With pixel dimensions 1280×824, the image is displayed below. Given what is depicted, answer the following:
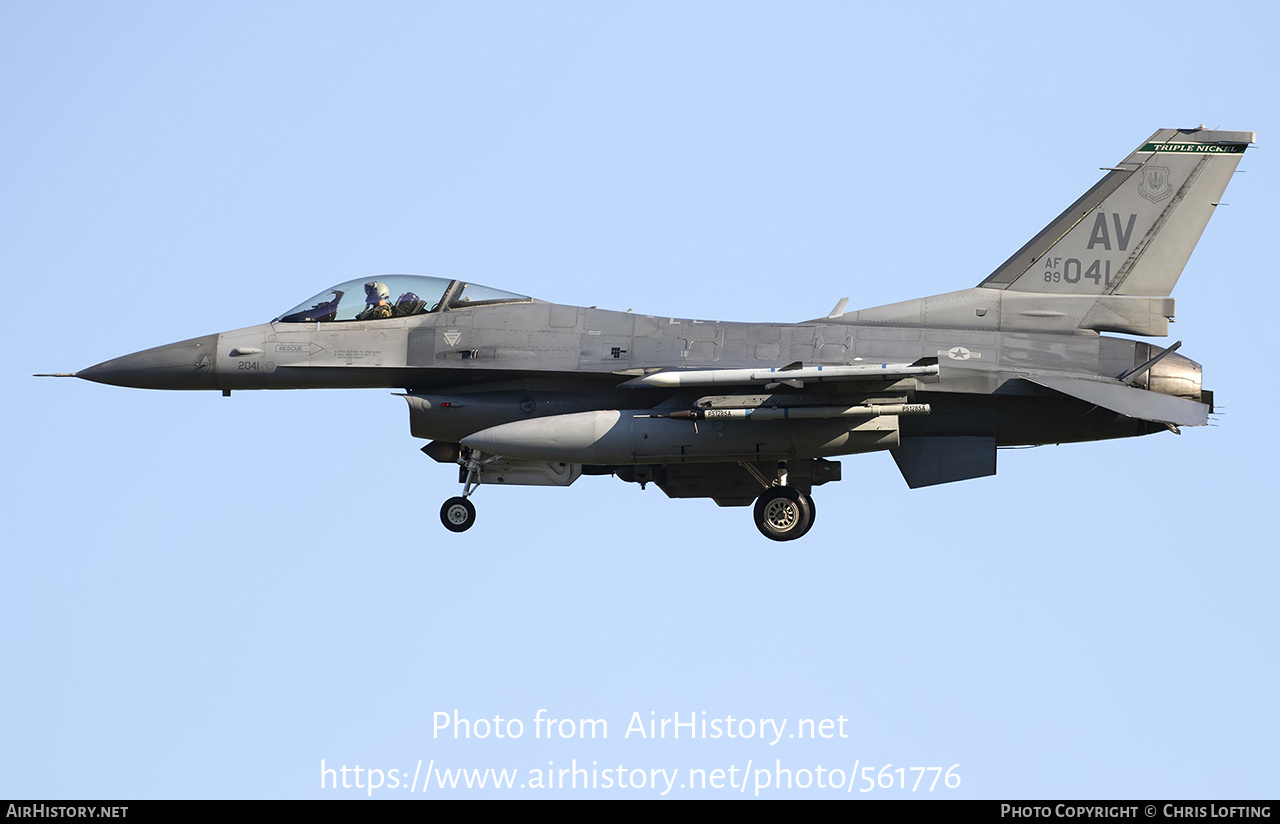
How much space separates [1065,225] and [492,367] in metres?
7.16

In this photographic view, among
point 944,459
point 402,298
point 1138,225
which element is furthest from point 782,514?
point 1138,225

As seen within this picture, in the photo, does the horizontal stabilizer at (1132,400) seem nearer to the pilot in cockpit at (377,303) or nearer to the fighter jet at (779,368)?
the fighter jet at (779,368)

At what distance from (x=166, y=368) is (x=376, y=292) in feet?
8.75

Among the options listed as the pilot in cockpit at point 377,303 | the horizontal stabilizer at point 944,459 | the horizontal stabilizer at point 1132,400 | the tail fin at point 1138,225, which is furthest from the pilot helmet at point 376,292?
the horizontal stabilizer at point 1132,400

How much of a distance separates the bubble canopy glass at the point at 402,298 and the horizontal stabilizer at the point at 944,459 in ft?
16.1

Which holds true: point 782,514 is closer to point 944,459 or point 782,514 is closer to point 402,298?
point 944,459

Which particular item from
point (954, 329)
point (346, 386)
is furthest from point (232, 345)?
point (954, 329)

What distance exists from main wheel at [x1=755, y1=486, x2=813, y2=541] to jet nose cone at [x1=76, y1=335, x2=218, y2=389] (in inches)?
267

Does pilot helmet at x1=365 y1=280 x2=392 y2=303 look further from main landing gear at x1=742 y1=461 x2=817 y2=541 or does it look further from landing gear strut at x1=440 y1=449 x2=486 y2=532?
main landing gear at x1=742 y1=461 x2=817 y2=541

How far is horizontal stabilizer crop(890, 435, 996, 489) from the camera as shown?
2102 centimetres
